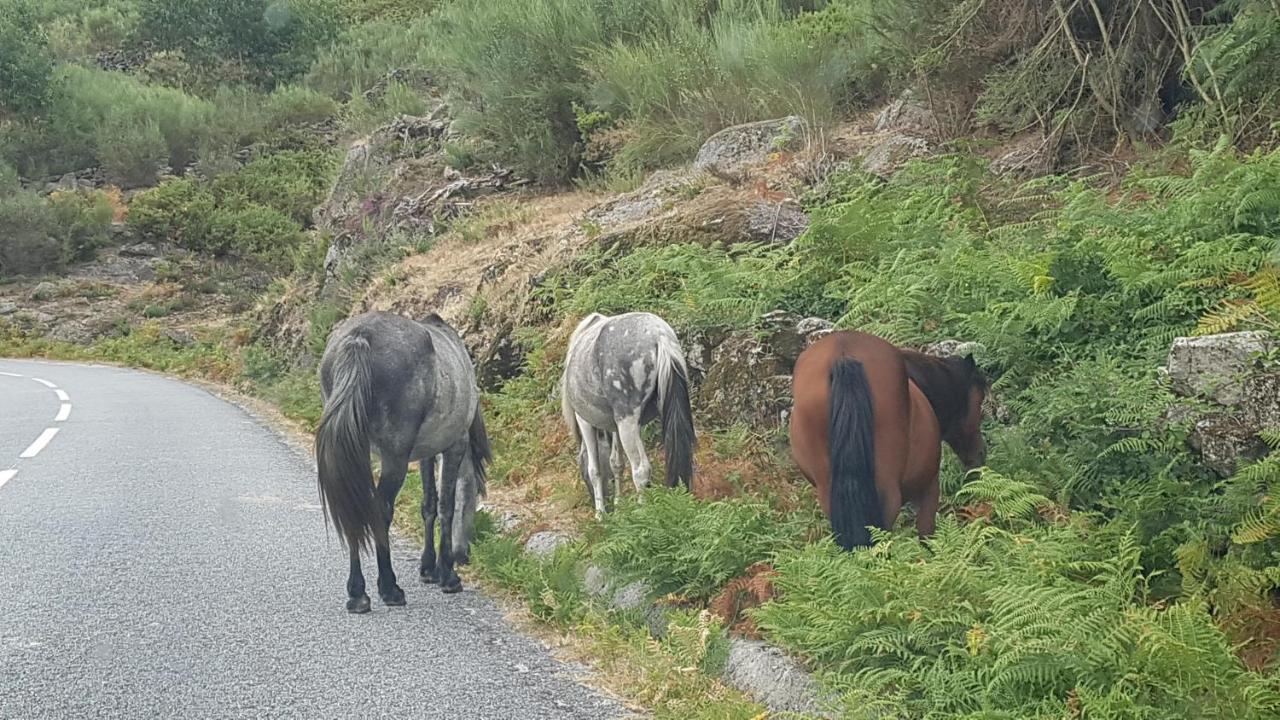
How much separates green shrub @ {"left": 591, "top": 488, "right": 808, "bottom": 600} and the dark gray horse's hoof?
112cm

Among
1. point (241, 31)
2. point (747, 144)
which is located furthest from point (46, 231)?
point (747, 144)

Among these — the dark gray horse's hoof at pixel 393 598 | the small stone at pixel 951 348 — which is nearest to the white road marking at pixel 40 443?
the dark gray horse's hoof at pixel 393 598

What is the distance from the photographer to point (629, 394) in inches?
299

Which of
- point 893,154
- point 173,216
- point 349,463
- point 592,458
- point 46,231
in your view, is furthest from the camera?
point 173,216

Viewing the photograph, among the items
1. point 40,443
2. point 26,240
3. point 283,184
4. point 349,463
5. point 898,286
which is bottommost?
point 283,184

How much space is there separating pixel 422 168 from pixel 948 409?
58.9ft

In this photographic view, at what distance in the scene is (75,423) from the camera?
15.3 metres

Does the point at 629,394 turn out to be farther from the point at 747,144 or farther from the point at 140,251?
the point at 140,251

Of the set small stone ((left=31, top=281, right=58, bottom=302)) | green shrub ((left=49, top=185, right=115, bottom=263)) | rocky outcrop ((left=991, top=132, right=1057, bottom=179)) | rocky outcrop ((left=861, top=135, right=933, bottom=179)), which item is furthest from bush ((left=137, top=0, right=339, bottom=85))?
rocky outcrop ((left=991, top=132, right=1057, bottom=179))

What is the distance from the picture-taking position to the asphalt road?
4.50m

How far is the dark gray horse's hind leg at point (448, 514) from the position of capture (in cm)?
659

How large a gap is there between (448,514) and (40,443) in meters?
8.60

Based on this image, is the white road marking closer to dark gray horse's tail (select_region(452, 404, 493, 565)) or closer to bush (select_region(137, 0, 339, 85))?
dark gray horse's tail (select_region(452, 404, 493, 565))

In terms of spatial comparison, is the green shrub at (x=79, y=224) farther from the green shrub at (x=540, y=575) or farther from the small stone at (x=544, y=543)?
the green shrub at (x=540, y=575)
